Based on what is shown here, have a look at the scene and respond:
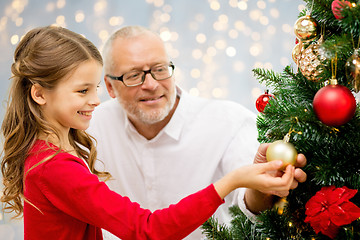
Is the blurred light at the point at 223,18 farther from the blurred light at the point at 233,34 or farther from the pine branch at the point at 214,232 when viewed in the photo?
the pine branch at the point at 214,232

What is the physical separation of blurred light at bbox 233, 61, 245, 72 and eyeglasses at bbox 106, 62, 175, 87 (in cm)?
112

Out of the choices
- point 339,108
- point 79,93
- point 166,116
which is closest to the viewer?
point 339,108

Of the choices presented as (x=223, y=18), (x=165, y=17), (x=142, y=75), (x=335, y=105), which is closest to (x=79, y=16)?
(x=165, y=17)

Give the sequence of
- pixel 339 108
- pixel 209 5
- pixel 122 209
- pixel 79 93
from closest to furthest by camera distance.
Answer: pixel 339 108 → pixel 122 209 → pixel 79 93 → pixel 209 5

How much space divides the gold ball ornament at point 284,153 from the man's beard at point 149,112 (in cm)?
96

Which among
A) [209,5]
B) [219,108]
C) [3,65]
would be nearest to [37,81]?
[219,108]

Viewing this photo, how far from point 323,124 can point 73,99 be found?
2.10ft

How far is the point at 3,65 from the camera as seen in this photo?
256 cm

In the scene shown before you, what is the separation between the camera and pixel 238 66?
111 inches

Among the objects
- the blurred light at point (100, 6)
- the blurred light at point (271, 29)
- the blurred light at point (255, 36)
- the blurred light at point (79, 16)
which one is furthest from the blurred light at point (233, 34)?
the blurred light at point (79, 16)

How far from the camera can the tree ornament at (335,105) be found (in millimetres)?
772

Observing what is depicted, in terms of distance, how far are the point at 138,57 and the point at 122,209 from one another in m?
0.89

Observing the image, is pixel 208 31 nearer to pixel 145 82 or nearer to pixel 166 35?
pixel 166 35

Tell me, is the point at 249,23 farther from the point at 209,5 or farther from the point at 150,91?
the point at 150,91
